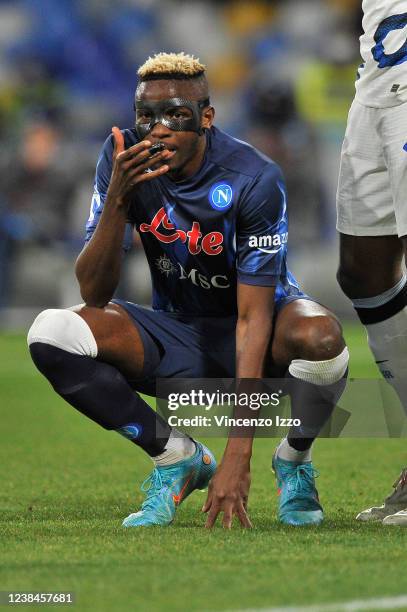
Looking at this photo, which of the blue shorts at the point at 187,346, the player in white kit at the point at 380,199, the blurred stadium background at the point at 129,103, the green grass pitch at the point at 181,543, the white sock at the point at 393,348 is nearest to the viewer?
the green grass pitch at the point at 181,543

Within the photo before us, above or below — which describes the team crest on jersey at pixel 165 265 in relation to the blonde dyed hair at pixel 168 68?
below

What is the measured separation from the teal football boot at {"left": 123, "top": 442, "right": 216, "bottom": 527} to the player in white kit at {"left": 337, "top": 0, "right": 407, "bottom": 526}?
2.02 ft

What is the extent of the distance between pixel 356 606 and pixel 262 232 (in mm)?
1790

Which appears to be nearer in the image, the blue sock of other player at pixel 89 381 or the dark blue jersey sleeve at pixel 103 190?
the blue sock of other player at pixel 89 381

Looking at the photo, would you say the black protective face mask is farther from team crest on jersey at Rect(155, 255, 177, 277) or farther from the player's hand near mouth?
team crest on jersey at Rect(155, 255, 177, 277)

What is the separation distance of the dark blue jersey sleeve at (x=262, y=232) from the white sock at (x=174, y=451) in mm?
636

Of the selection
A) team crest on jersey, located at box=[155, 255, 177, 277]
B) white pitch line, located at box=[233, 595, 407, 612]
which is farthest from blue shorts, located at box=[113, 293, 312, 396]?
white pitch line, located at box=[233, 595, 407, 612]

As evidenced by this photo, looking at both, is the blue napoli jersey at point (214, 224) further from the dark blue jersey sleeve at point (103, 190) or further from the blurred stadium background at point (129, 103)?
the blurred stadium background at point (129, 103)

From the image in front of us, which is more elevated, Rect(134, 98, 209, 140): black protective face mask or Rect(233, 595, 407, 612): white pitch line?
Rect(134, 98, 209, 140): black protective face mask

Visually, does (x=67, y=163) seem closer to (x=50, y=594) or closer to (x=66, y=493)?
(x=66, y=493)

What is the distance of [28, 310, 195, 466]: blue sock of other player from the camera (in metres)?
4.22

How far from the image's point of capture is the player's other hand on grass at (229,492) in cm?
395

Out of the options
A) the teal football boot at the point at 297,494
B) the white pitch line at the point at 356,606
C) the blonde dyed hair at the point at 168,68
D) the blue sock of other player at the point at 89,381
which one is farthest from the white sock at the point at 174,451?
the white pitch line at the point at 356,606

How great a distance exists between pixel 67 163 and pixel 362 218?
33.1ft
